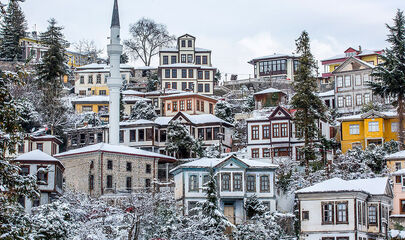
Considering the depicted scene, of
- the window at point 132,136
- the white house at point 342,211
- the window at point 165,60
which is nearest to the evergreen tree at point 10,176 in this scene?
the white house at point 342,211

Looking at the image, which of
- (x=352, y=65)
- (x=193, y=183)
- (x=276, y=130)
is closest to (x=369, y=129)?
(x=276, y=130)

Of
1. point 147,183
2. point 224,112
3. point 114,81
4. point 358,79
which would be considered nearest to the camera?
point 147,183

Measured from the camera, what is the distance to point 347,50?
104125 mm

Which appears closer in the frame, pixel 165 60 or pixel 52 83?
pixel 52 83

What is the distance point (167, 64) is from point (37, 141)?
38937mm

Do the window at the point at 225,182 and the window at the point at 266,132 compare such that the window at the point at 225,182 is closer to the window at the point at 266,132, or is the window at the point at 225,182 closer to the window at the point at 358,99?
the window at the point at 266,132

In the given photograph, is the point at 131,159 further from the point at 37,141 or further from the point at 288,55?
the point at 288,55

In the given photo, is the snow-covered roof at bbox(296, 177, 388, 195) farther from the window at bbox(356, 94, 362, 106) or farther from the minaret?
the window at bbox(356, 94, 362, 106)

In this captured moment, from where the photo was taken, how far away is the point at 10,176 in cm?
2005

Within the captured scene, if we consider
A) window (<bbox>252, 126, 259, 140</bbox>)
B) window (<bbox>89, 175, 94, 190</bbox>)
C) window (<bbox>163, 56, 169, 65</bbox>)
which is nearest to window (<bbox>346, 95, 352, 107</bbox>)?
window (<bbox>252, 126, 259, 140</bbox>)

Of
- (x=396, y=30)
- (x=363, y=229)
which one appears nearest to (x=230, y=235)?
(x=363, y=229)

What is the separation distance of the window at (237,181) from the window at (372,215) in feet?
33.1

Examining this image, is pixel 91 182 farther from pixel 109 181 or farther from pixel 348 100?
pixel 348 100

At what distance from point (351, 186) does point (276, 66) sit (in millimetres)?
57169
